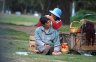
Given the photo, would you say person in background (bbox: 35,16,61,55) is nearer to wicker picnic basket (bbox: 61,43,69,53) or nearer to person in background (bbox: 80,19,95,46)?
wicker picnic basket (bbox: 61,43,69,53)

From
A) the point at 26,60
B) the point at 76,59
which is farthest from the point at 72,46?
the point at 26,60

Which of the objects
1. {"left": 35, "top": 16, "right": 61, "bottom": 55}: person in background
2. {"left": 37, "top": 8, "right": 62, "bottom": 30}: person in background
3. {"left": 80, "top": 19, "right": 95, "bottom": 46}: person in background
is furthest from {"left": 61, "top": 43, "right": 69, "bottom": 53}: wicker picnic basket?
{"left": 80, "top": 19, "right": 95, "bottom": 46}: person in background

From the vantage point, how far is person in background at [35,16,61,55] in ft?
38.7

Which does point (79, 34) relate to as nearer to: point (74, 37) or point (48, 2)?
point (74, 37)

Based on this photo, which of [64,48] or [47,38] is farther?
[64,48]

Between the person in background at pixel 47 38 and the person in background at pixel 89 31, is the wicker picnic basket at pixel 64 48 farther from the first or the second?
the person in background at pixel 89 31

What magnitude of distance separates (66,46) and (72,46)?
444mm

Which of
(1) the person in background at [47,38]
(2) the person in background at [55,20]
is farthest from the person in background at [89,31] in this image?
(1) the person in background at [47,38]

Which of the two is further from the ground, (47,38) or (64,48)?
(47,38)

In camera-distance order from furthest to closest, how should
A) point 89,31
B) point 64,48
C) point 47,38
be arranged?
point 89,31
point 64,48
point 47,38

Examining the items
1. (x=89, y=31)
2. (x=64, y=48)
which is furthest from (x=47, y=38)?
(x=89, y=31)

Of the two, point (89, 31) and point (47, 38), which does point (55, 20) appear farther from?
point (89, 31)

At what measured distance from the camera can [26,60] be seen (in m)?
9.84

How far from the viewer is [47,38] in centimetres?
1193
